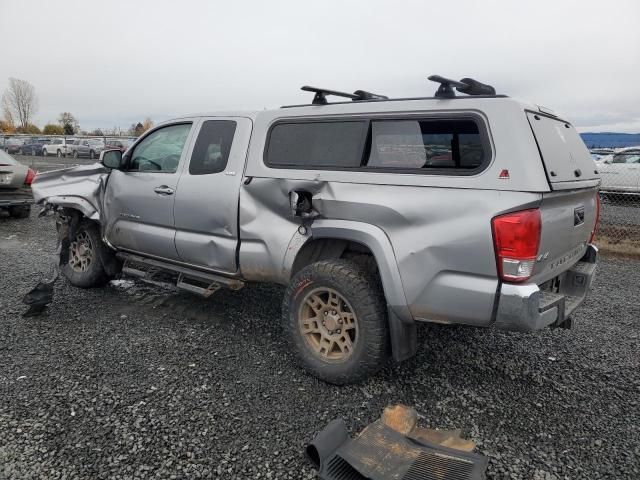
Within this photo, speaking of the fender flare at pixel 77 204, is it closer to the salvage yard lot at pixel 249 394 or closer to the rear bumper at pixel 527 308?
the salvage yard lot at pixel 249 394

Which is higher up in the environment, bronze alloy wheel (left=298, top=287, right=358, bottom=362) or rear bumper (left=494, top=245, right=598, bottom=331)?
rear bumper (left=494, top=245, right=598, bottom=331)

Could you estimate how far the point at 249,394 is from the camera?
3.27 metres

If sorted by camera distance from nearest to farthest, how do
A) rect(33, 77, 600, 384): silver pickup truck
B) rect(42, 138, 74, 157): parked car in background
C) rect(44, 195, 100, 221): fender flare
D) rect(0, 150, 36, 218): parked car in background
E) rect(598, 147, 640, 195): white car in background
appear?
1. rect(33, 77, 600, 384): silver pickup truck
2. rect(44, 195, 100, 221): fender flare
3. rect(0, 150, 36, 218): parked car in background
4. rect(598, 147, 640, 195): white car in background
5. rect(42, 138, 74, 157): parked car in background

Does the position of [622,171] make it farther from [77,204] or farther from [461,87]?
[77,204]

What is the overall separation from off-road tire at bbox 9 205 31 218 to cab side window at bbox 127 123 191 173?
6704 millimetres

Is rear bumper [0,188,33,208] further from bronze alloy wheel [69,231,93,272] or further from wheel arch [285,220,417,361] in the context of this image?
wheel arch [285,220,417,361]

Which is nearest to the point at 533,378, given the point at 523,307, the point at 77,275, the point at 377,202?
the point at 523,307

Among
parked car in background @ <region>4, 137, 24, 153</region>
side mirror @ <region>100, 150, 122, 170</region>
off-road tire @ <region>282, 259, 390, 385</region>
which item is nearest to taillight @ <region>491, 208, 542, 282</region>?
off-road tire @ <region>282, 259, 390, 385</region>

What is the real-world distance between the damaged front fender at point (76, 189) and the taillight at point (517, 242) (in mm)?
4175

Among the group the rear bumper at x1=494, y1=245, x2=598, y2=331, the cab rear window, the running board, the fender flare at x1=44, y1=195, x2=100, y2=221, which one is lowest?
the running board

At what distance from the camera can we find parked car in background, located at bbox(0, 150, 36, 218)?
30.9ft

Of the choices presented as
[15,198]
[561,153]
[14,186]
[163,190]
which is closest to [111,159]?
[163,190]

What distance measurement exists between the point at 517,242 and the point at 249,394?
1998 millimetres

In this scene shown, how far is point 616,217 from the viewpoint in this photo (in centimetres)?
1145
